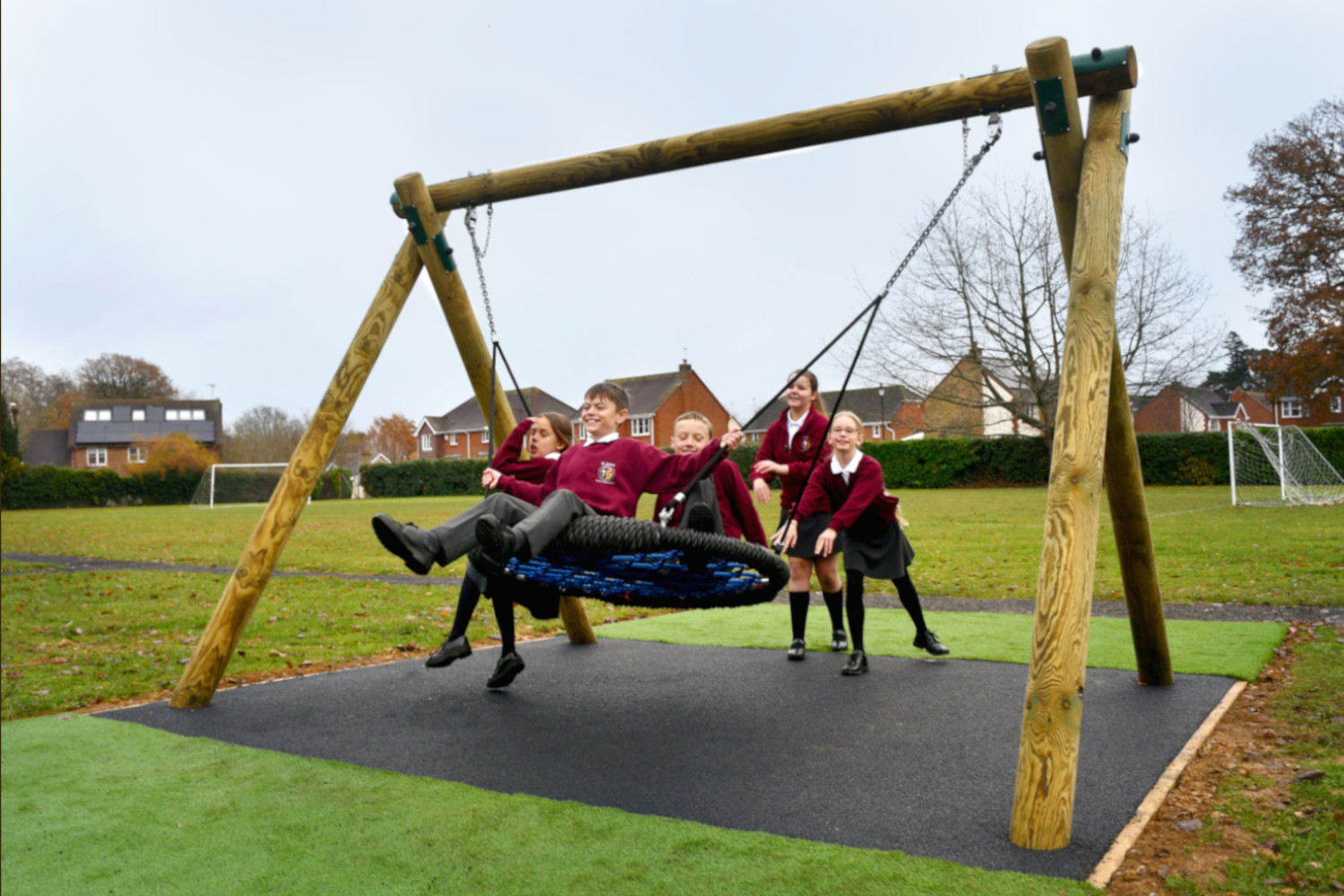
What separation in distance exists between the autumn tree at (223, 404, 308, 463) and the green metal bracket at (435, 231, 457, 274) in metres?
47.9

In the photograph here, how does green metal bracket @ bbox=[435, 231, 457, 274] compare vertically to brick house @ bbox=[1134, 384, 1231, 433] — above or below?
below

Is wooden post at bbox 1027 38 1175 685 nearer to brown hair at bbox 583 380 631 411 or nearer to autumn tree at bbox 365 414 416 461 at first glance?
brown hair at bbox 583 380 631 411

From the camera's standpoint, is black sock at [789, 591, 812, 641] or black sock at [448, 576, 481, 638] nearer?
black sock at [448, 576, 481, 638]

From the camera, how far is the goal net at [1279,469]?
1981 centimetres

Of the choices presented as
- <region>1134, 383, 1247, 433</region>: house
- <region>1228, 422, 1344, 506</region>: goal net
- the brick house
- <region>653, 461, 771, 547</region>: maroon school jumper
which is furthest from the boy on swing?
the brick house

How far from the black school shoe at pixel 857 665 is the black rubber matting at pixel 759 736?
0.09 metres

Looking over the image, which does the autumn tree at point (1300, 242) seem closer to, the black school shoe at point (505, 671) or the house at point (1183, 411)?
the house at point (1183, 411)

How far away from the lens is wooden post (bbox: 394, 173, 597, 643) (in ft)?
15.7

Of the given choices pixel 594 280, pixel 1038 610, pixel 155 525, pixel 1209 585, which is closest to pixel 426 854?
pixel 1038 610

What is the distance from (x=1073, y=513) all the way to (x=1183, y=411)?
49.5 meters

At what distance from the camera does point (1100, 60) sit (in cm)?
329

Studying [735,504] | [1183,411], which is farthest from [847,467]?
[1183,411]

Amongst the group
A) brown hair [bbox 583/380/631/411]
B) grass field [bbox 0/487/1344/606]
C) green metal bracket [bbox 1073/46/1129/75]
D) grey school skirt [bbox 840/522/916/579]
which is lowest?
grass field [bbox 0/487/1344/606]

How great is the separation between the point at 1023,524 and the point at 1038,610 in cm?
1468
